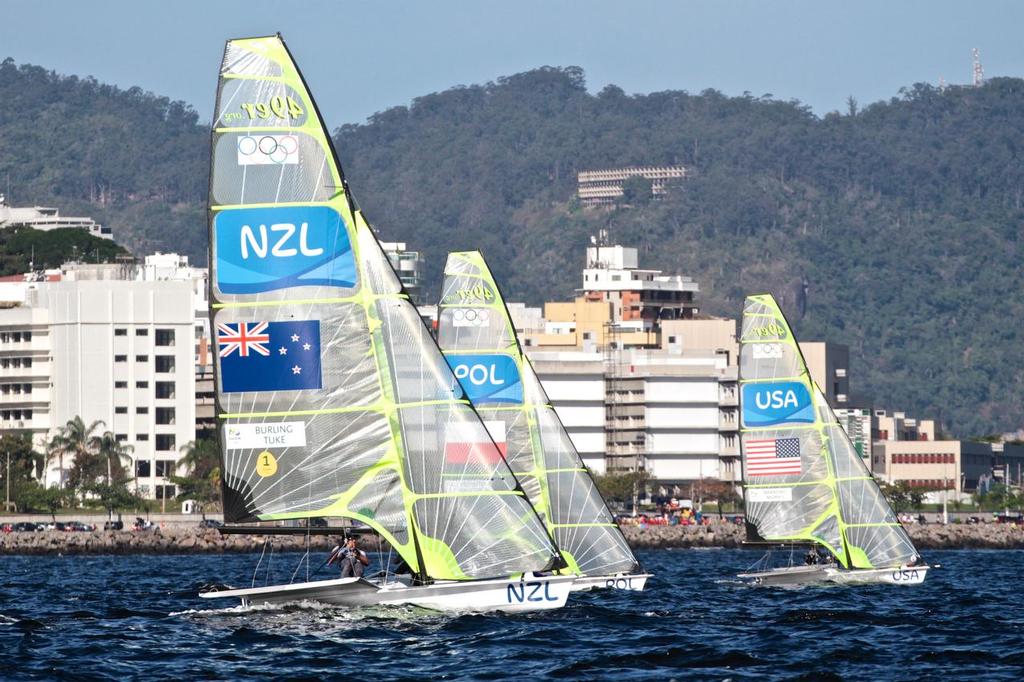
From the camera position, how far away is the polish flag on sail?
4394 cm

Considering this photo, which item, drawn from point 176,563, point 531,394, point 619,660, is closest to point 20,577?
point 176,563

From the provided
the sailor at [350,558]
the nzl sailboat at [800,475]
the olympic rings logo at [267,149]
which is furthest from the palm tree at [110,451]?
the olympic rings logo at [267,149]

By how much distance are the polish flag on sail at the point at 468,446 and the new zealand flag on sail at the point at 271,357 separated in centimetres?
284

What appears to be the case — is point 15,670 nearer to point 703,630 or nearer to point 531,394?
point 703,630

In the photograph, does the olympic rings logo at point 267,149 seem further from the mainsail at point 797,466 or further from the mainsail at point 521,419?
the mainsail at point 797,466

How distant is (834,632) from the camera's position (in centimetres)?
4688

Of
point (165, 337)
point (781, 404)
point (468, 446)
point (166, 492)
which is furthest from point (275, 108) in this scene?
point (165, 337)

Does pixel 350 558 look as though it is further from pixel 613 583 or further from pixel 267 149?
pixel 613 583

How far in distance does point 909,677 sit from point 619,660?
5.13 m

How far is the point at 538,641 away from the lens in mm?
41062

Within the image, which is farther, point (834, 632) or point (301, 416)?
point (834, 632)

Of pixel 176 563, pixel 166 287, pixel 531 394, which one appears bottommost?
pixel 176 563

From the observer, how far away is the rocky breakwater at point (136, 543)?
121m

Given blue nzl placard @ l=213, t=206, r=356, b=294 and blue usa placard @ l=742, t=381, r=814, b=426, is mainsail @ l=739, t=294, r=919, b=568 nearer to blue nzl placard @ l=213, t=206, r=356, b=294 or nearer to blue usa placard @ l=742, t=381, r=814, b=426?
blue usa placard @ l=742, t=381, r=814, b=426
